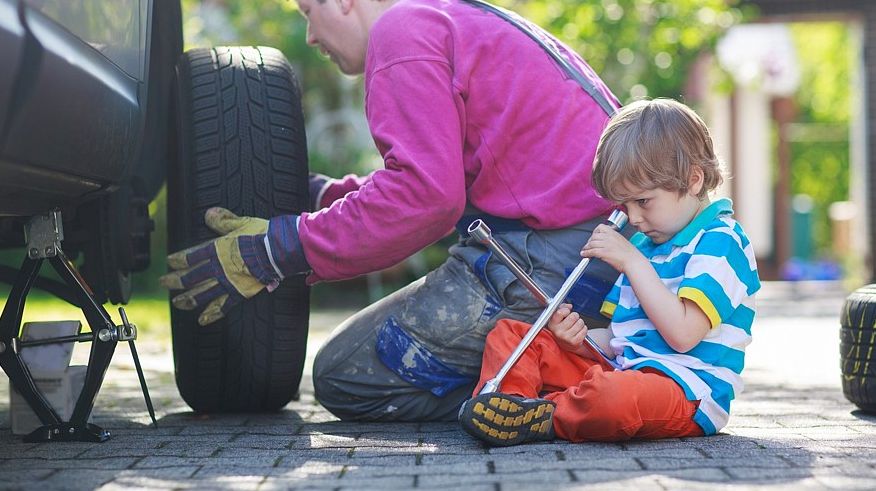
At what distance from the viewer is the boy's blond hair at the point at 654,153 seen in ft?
8.71

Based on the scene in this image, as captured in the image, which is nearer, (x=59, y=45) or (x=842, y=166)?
(x=59, y=45)

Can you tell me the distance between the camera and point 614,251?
2.64 m

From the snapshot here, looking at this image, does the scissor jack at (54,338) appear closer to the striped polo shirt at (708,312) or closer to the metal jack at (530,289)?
the metal jack at (530,289)

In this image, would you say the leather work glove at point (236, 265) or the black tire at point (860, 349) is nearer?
the leather work glove at point (236, 265)

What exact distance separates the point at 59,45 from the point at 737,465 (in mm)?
1416

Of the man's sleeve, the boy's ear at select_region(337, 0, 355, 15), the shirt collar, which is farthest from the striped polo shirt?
the boy's ear at select_region(337, 0, 355, 15)

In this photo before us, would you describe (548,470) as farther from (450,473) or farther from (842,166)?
(842,166)

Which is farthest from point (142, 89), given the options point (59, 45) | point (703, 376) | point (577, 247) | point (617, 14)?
point (617, 14)

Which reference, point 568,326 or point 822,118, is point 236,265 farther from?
point 822,118

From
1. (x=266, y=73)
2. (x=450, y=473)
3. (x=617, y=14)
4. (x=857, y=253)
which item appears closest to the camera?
(x=450, y=473)

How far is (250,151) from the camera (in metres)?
2.99

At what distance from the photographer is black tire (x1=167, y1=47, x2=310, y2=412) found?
9.80 feet

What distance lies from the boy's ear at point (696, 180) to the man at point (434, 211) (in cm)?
32

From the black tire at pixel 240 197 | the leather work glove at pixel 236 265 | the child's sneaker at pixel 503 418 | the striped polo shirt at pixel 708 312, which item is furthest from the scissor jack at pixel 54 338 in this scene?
the striped polo shirt at pixel 708 312
